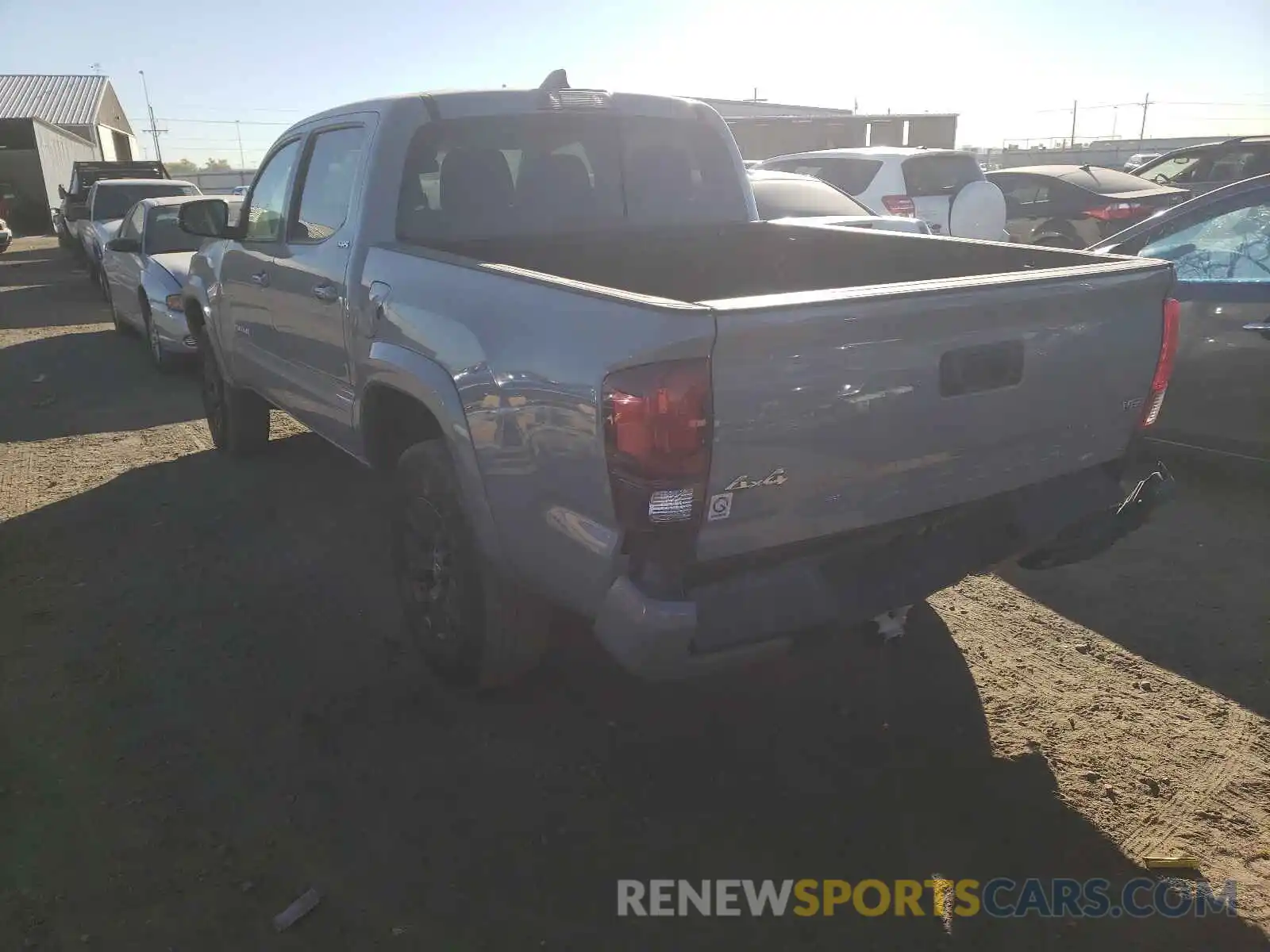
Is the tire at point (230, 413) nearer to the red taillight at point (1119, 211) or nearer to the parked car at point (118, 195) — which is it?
the parked car at point (118, 195)

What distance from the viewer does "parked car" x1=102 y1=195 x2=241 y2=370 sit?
869 cm

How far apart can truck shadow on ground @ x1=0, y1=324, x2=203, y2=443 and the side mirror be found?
2888 mm

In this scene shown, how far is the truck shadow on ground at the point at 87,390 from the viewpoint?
300 inches

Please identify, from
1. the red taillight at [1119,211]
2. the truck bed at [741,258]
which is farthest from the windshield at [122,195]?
the red taillight at [1119,211]

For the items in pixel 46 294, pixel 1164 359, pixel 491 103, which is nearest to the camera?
pixel 1164 359

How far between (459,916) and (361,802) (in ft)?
1.99

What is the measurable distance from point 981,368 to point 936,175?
1031cm

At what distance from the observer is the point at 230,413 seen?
241 inches

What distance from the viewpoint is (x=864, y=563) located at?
269 cm

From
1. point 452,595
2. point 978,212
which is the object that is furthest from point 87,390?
point 978,212

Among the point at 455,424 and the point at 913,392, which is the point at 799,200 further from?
the point at 913,392

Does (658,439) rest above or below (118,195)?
below

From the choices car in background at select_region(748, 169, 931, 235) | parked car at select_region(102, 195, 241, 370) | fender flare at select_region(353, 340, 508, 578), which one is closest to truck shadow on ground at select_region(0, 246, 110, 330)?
parked car at select_region(102, 195, 241, 370)

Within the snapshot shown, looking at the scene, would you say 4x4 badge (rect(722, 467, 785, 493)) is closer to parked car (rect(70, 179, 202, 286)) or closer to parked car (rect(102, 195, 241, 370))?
parked car (rect(102, 195, 241, 370))
